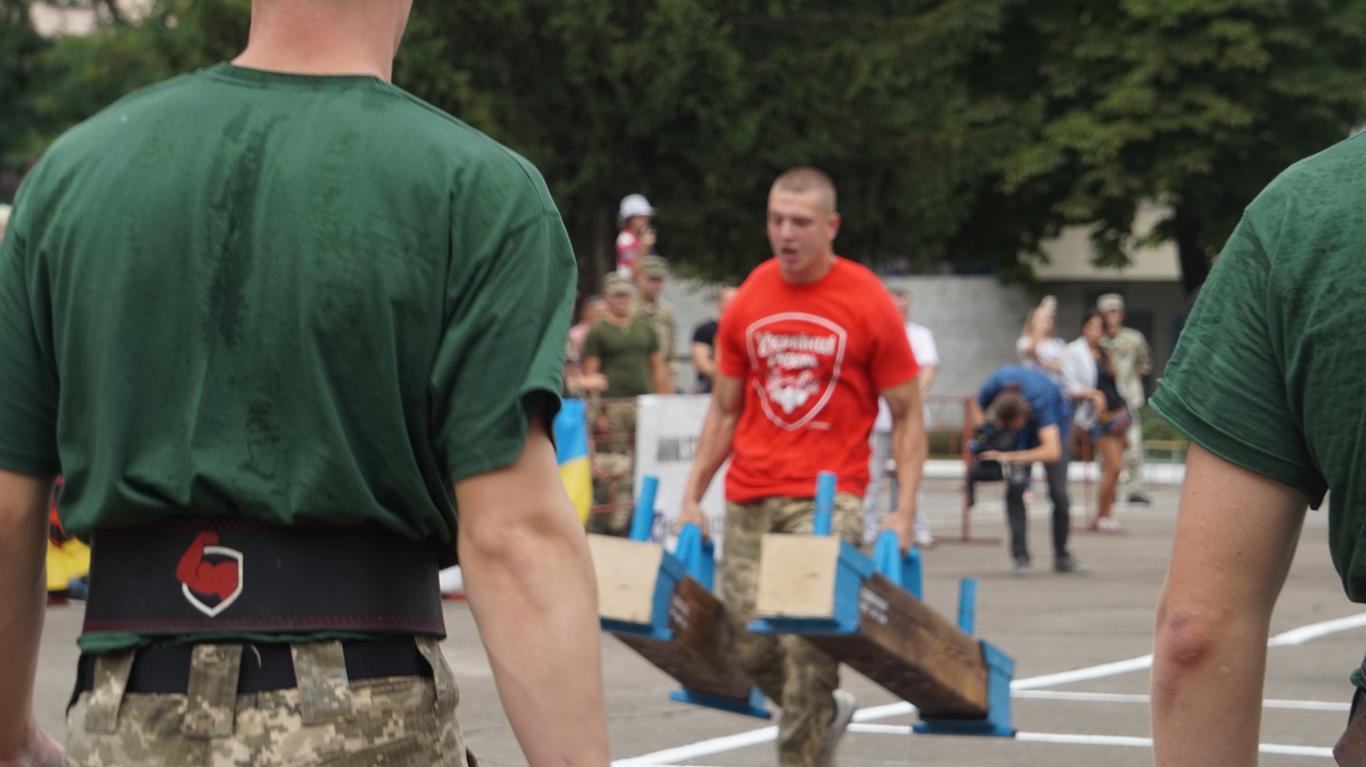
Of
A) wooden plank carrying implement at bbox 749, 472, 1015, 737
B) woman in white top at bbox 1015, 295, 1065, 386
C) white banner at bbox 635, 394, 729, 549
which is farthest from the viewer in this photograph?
woman in white top at bbox 1015, 295, 1065, 386

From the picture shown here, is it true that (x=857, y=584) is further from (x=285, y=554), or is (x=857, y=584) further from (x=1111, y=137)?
(x=1111, y=137)

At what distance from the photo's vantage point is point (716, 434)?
8562 mm

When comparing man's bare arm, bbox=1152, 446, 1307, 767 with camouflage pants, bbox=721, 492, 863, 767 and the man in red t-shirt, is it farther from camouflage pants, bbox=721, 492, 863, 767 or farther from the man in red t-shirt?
the man in red t-shirt

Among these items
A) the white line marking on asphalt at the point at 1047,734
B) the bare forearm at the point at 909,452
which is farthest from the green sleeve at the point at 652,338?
the bare forearm at the point at 909,452

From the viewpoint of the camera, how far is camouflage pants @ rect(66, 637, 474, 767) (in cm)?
260

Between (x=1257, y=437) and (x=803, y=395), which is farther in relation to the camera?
(x=803, y=395)

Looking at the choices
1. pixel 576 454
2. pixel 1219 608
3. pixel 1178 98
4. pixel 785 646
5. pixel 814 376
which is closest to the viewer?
pixel 1219 608

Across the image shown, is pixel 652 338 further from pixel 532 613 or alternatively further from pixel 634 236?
pixel 532 613

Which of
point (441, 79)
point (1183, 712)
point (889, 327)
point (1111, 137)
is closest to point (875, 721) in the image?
point (889, 327)

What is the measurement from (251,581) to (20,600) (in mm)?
321

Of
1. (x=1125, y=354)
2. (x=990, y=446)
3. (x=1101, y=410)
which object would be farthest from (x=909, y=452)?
(x=1125, y=354)

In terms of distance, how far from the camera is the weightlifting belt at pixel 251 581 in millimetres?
2613

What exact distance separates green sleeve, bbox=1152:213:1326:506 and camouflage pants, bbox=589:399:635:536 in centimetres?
1374

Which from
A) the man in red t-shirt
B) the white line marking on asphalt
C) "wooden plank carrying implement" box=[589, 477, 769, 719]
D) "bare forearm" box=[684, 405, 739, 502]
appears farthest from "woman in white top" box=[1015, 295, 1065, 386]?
"wooden plank carrying implement" box=[589, 477, 769, 719]
